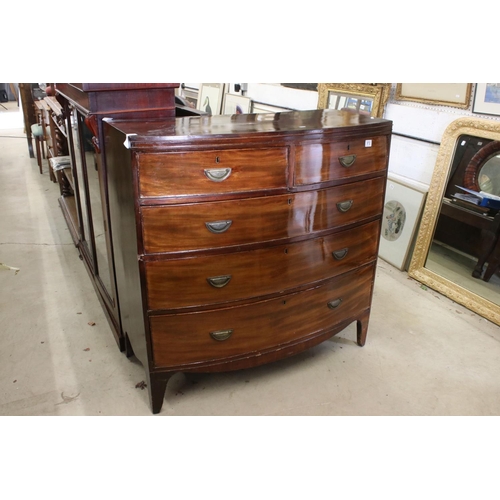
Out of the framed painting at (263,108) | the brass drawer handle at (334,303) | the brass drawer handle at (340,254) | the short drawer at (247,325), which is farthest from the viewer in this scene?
the framed painting at (263,108)

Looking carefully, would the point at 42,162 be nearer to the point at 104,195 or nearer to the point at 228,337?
the point at 104,195

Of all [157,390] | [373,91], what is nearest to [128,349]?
[157,390]

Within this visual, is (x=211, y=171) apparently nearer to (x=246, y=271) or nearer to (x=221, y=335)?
(x=246, y=271)

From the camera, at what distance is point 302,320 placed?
6.34 ft

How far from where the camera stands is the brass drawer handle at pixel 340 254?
6.18 feet

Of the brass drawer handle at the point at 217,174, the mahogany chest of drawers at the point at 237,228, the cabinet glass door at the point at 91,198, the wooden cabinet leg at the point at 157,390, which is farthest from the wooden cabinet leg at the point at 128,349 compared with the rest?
the brass drawer handle at the point at 217,174

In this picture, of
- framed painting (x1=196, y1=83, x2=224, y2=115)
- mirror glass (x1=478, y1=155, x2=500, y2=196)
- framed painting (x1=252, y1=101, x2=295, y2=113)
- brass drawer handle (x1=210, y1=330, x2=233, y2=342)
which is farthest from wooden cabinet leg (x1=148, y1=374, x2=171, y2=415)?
framed painting (x1=196, y1=83, x2=224, y2=115)

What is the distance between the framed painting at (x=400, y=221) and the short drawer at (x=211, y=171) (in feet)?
5.40

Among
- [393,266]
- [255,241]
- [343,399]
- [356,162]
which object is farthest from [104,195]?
[393,266]

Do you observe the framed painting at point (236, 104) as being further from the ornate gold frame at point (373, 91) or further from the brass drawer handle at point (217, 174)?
the brass drawer handle at point (217, 174)

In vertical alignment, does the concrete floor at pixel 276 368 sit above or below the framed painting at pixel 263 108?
below

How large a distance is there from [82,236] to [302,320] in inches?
69.0

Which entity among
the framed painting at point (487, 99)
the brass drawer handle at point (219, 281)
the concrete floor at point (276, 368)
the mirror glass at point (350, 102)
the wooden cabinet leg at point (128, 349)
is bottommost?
the concrete floor at point (276, 368)

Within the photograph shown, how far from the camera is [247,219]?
5.28ft
